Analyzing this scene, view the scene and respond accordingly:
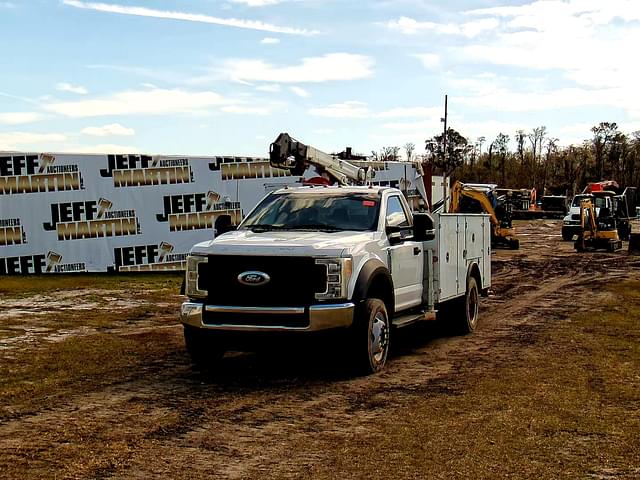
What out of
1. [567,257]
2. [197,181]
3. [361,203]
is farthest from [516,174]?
[361,203]

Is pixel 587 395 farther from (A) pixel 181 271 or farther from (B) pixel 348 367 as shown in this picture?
(A) pixel 181 271

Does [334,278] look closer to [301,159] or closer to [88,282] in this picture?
[301,159]

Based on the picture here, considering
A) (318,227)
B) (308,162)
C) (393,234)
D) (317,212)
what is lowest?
(393,234)

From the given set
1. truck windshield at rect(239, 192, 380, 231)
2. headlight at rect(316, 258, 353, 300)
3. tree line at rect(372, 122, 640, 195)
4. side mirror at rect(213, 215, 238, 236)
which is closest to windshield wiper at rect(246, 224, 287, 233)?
truck windshield at rect(239, 192, 380, 231)

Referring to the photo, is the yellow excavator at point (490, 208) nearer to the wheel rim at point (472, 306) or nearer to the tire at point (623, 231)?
the tire at point (623, 231)

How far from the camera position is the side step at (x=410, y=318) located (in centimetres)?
991

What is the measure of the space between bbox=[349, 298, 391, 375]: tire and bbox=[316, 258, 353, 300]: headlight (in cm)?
34

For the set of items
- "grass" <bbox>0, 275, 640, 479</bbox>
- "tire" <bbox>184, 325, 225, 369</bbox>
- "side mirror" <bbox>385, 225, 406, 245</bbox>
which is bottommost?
"grass" <bbox>0, 275, 640, 479</bbox>

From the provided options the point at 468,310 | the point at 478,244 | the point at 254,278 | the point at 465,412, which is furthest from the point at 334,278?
the point at 478,244

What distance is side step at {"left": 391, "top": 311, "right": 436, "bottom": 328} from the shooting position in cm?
991

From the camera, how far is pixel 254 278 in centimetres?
862

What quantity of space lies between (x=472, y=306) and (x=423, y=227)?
10.2 feet

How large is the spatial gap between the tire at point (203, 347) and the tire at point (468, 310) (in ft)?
13.6

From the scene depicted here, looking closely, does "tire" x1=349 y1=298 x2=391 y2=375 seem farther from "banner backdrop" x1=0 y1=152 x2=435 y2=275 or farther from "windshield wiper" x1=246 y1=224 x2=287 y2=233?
"banner backdrop" x1=0 y1=152 x2=435 y2=275
